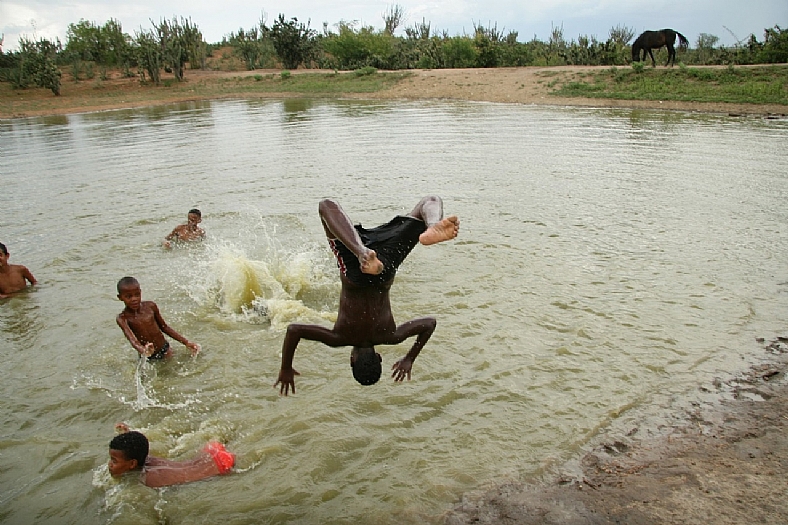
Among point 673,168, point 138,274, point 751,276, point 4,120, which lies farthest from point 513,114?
point 4,120

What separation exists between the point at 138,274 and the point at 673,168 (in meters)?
11.3

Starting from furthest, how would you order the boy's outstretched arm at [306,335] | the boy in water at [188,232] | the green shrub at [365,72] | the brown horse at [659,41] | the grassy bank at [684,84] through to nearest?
the green shrub at [365,72] → the brown horse at [659,41] → the grassy bank at [684,84] → the boy in water at [188,232] → the boy's outstretched arm at [306,335]

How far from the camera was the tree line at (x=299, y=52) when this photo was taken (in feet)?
122

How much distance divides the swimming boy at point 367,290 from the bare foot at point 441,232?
28 centimetres

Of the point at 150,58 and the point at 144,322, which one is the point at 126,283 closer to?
the point at 144,322

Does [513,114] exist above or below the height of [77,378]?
above

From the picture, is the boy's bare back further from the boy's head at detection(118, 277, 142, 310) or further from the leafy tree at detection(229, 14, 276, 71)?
the leafy tree at detection(229, 14, 276, 71)

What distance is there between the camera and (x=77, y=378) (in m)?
6.00

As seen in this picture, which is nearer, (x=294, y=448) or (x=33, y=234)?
(x=294, y=448)

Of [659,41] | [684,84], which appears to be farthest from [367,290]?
[659,41]

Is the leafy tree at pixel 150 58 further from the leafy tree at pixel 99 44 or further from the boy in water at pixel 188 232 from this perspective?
the boy in water at pixel 188 232

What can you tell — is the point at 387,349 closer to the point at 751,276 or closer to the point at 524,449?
the point at 524,449

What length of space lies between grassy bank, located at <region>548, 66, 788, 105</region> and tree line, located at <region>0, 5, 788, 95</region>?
6726 mm

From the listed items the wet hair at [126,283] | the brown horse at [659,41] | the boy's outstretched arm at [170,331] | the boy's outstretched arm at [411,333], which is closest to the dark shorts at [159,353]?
the boy's outstretched arm at [170,331]
